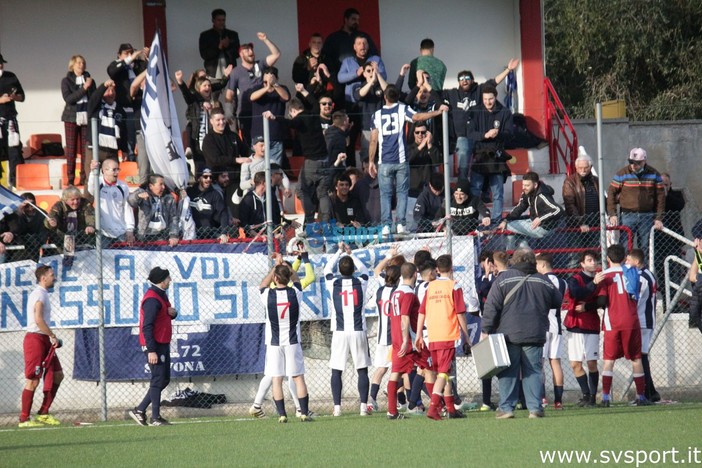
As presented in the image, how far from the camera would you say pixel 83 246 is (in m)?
16.7

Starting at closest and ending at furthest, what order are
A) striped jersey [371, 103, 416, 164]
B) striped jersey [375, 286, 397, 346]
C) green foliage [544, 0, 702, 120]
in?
striped jersey [375, 286, 397, 346] → striped jersey [371, 103, 416, 164] → green foliage [544, 0, 702, 120]

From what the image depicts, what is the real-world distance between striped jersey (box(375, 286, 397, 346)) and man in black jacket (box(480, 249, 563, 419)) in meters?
1.84

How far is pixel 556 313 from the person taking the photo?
51.1 feet

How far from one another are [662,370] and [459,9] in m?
8.88

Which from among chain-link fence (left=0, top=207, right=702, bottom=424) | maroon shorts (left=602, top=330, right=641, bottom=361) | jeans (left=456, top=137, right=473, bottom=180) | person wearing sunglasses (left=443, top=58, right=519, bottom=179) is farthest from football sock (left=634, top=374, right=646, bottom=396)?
jeans (left=456, top=137, right=473, bottom=180)

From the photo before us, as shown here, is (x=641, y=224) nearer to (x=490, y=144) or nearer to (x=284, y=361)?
(x=490, y=144)

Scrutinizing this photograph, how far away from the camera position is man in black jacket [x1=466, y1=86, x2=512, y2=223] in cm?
1883

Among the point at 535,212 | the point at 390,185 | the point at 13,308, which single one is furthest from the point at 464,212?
the point at 13,308

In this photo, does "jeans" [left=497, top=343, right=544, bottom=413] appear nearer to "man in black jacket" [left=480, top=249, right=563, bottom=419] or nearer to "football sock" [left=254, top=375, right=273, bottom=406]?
"man in black jacket" [left=480, top=249, right=563, bottom=419]

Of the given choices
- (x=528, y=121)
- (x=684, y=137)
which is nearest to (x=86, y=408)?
(x=528, y=121)

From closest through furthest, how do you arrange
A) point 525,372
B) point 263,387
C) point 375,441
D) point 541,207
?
point 375,441
point 525,372
point 263,387
point 541,207

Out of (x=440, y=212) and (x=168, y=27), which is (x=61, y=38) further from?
(x=440, y=212)

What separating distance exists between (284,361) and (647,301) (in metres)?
4.79

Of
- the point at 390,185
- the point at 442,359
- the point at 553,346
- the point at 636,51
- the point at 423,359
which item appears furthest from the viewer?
the point at 636,51
